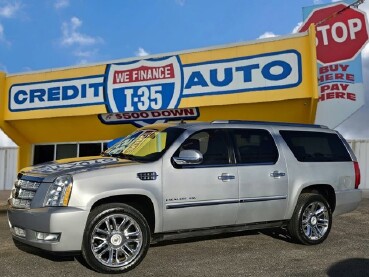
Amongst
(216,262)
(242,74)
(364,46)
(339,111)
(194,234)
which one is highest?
(364,46)

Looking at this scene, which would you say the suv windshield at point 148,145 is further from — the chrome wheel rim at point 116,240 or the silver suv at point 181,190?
the chrome wheel rim at point 116,240

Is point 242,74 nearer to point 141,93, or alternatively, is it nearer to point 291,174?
point 141,93

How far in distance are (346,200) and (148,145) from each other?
3538mm

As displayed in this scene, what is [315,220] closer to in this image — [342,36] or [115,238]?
[115,238]

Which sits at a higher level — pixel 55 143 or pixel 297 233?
pixel 55 143

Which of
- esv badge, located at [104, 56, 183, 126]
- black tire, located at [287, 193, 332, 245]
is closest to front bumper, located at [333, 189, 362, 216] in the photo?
black tire, located at [287, 193, 332, 245]

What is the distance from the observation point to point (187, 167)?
A: 18.5ft

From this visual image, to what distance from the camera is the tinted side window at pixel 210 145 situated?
19.3ft

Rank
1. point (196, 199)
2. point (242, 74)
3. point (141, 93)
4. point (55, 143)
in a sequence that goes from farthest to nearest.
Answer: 1. point (55, 143)
2. point (141, 93)
3. point (242, 74)
4. point (196, 199)

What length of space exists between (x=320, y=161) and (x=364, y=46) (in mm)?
10425

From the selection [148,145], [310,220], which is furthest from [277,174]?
[148,145]

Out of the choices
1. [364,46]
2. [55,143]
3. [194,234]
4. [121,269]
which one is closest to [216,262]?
[194,234]

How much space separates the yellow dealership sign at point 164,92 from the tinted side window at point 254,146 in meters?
7.34

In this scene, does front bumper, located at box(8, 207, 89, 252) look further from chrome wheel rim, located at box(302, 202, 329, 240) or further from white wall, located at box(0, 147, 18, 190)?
white wall, located at box(0, 147, 18, 190)
